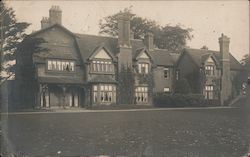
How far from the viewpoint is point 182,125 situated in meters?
9.22

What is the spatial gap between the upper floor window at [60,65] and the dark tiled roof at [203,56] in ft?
9.78

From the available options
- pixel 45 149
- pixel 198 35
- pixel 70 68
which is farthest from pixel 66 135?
pixel 198 35

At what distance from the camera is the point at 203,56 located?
9.44 m

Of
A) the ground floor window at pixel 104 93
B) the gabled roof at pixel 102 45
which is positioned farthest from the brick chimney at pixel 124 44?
the ground floor window at pixel 104 93

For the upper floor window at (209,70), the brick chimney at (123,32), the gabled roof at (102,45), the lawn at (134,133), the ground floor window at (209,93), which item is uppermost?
the brick chimney at (123,32)

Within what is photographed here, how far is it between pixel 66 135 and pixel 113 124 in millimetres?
1120

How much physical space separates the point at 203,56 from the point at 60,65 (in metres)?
3.52

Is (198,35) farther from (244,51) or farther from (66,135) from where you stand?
(66,135)

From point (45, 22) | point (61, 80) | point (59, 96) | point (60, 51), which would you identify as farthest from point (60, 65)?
point (45, 22)

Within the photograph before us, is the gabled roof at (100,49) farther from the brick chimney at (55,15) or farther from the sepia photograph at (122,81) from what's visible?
the brick chimney at (55,15)

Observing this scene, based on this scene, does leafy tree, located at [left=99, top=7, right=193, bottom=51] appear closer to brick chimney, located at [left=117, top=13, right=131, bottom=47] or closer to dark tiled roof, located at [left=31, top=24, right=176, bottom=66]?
brick chimney, located at [left=117, top=13, right=131, bottom=47]

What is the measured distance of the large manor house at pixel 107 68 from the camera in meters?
8.78

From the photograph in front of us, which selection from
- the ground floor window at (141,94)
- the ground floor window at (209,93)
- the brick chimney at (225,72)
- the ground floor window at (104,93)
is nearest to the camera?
the ground floor window at (104,93)

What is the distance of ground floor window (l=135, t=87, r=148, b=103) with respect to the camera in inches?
367
